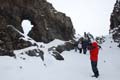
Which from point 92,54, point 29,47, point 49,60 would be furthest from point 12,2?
point 92,54

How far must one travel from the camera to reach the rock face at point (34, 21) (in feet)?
67.2

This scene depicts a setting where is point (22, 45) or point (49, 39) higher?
point (22, 45)

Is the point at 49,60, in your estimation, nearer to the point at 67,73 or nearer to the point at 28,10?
the point at 67,73

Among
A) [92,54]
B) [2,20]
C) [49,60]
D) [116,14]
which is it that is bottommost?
[116,14]

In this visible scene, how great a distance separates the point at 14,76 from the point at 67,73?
3.85 meters

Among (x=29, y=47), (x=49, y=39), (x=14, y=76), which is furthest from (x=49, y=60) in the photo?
(x=49, y=39)

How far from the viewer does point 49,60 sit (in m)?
20.2

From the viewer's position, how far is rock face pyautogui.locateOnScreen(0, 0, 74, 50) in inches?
807

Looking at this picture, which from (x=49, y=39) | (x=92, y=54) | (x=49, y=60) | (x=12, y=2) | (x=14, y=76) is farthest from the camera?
(x=49, y=39)

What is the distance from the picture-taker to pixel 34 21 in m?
26.8

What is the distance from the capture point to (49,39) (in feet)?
94.4

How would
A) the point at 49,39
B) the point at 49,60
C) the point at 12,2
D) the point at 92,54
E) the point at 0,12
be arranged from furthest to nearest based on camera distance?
the point at 49,39 → the point at 12,2 → the point at 0,12 → the point at 49,60 → the point at 92,54

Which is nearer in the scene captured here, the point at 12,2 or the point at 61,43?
the point at 12,2

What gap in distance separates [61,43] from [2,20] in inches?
425
